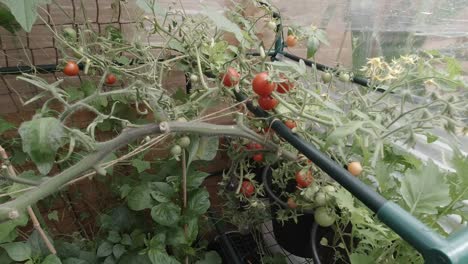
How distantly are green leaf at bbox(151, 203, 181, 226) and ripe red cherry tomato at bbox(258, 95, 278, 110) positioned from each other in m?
0.42

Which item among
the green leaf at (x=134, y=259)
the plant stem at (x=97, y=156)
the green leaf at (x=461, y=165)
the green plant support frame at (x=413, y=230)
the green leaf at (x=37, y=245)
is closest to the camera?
the green plant support frame at (x=413, y=230)

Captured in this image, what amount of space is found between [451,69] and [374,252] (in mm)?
386

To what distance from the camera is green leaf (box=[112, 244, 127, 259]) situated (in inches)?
35.1

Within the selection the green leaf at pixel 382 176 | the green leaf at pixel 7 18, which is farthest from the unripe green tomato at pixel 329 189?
the green leaf at pixel 7 18

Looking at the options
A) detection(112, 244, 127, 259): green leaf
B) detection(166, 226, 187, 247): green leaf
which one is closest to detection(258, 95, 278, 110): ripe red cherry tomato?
detection(166, 226, 187, 247): green leaf

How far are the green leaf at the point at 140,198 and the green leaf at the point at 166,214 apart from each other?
39mm

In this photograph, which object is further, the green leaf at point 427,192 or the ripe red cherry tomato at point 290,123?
the ripe red cherry tomato at point 290,123

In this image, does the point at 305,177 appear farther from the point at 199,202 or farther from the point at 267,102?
the point at 199,202

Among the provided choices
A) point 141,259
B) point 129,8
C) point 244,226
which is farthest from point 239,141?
point 129,8

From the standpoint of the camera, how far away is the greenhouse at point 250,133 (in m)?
0.48

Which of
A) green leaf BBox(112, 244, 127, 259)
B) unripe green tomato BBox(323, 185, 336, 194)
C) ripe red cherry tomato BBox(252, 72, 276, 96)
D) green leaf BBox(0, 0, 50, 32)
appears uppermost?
green leaf BBox(0, 0, 50, 32)

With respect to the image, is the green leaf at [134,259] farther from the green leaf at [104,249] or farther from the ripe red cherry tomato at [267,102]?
the ripe red cherry tomato at [267,102]

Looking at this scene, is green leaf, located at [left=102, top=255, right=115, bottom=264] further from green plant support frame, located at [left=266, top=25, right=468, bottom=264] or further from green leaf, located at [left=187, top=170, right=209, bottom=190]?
green plant support frame, located at [left=266, top=25, right=468, bottom=264]

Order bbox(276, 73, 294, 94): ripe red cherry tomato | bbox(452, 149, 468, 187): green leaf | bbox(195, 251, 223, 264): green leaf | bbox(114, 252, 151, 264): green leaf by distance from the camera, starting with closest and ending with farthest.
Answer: bbox(452, 149, 468, 187): green leaf → bbox(276, 73, 294, 94): ripe red cherry tomato → bbox(114, 252, 151, 264): green leaf → bbox(195, 251, 223, 264): green leaf
